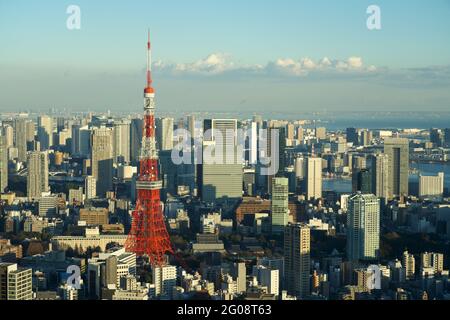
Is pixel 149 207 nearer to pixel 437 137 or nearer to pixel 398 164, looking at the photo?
pixel 398 164

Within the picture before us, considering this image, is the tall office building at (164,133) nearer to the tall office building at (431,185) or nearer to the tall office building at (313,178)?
the tall office building at (313,178)

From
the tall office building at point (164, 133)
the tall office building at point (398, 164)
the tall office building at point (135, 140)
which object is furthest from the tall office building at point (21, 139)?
the tall office building at point (398, 164)

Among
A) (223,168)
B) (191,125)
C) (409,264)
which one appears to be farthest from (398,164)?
(409,264)

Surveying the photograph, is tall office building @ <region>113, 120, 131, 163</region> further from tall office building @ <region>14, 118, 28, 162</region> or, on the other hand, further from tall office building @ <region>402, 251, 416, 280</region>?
tall office building @ <region>402, 251, 416, 280</region>

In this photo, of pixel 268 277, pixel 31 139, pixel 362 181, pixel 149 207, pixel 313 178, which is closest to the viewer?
pixel 268 277
